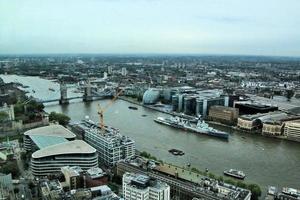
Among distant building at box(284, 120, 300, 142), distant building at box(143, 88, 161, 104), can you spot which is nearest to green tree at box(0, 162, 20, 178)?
distant building at box(284, 120, 300, 142)

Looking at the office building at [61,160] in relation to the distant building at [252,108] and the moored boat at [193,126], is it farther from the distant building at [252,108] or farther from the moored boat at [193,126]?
the distant building at [252,108]

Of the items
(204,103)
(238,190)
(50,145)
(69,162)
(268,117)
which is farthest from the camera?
(204,103)

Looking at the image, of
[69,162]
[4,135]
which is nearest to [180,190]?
[69,162]

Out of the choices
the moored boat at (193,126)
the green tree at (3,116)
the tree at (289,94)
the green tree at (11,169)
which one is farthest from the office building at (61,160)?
the tree at (289,94)

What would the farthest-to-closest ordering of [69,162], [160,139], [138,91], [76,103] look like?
[138,91]
[76,103]
[160,139]
[69,162]

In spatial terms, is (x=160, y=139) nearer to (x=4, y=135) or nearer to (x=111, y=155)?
(x=111, y=155)

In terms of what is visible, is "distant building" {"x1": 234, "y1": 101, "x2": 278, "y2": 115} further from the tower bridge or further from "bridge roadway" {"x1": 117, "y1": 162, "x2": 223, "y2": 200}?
"bridge roadway" {"x1": 117, "y1": 162, "x2": 223, "y2": 200}
